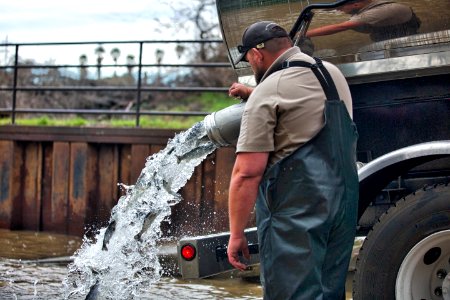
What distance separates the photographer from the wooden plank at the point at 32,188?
1191cm

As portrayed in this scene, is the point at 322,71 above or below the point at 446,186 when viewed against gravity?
above

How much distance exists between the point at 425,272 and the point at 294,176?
41.3 inches

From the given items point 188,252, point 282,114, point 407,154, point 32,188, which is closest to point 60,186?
point 32,188

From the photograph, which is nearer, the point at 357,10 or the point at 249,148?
the point at 249,148

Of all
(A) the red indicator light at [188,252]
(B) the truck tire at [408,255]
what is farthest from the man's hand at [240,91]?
(B) the truck tire at [408,255]

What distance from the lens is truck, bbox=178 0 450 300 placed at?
4.79 metres

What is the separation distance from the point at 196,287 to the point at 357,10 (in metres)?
3.58

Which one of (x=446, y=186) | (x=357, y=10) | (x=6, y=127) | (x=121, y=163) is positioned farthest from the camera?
(x=6, y=127)

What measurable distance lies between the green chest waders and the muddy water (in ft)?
10.6

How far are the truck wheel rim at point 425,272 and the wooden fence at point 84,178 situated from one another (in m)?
5.53

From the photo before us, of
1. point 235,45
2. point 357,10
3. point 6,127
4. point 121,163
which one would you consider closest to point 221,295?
point 235,45

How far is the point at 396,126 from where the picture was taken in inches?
212

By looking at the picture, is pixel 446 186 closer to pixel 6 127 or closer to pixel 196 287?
pixel 196 287

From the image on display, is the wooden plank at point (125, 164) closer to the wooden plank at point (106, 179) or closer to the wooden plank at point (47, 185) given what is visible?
the wooden plank at point (106, 179)
